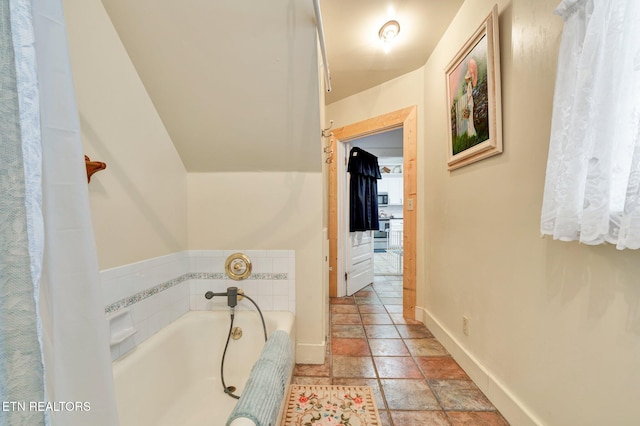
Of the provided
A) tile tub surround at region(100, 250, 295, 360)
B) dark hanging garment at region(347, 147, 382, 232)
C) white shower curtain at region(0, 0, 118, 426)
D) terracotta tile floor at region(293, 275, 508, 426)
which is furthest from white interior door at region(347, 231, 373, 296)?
white shower curtain at region(0, 0, 118, 426)

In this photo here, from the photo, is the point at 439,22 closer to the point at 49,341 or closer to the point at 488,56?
the point at 488,56

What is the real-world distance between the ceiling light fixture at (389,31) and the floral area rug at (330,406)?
2.50 m

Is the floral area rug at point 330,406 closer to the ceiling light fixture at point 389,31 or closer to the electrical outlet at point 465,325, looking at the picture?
the electrical outlet at point 465,325

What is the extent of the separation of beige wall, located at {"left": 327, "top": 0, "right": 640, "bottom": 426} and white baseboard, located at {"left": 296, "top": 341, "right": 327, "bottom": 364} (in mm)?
984

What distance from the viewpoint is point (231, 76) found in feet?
4.35

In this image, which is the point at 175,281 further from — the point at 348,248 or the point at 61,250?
the point at 348,248

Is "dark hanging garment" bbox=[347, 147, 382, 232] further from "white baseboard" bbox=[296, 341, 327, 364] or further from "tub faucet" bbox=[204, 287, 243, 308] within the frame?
"tub faucet" bbox=[204, 287, 243, 308]

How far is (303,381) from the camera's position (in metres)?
1.59

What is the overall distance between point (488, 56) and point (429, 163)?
0.96m

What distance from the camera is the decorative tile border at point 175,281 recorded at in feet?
3.80

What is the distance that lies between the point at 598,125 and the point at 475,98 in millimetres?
888

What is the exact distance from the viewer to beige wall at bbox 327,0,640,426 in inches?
32.6

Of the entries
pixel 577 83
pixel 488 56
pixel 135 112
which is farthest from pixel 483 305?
pixel 135 112

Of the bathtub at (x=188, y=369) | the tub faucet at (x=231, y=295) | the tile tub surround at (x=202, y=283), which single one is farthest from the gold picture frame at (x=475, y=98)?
the tub faucet at (x=231, y=295)
